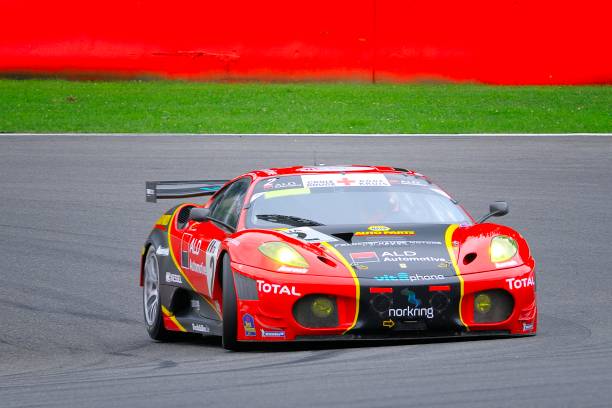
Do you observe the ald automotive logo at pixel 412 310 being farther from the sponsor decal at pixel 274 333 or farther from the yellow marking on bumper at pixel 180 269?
the yellow marking on bumper at pixel 180 269

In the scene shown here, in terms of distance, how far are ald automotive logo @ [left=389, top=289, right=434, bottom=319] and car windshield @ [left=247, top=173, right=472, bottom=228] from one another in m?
1.04

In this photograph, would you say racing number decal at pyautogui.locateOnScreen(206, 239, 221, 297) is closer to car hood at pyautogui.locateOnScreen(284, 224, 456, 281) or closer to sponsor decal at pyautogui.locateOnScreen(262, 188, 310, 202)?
car hood at pyautogui.locateOnScreen(284, 224, 456, 281)

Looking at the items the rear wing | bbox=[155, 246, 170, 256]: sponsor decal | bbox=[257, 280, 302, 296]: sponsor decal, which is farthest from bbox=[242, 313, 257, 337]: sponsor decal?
the rear wing

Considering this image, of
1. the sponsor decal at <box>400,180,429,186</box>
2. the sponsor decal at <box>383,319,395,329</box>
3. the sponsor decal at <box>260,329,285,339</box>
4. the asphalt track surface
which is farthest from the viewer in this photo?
the sponsor decal at <box>400,180,429,186</box>

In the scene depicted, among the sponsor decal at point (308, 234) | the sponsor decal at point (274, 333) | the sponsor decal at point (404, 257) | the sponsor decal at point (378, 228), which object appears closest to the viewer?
the sponsor decal at point (274, 333)

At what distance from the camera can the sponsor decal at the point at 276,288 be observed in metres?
7.62

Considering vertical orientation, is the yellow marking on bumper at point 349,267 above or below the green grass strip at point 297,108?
above

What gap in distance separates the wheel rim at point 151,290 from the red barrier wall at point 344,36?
1770 centimetres

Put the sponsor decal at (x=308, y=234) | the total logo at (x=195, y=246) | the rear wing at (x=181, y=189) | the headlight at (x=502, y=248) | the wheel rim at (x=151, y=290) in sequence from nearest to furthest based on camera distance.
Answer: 1. the headlight at (x=502, y=248)
2. the sponsor decal at (x=308, y=234)
3. the total logo at (x=195, y=246)
4. the wheel rim at (x=151, y=290)
5. the rear wing at (x=181, y=189)

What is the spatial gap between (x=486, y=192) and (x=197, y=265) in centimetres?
735

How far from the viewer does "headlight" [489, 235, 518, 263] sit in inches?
311

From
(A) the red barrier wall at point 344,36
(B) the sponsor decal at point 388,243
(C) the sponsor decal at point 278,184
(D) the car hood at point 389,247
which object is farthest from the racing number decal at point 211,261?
(A) the red barrier wall at point 344,36

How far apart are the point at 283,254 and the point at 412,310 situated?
2.59 ft

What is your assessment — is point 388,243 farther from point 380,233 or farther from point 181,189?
point 181,189
